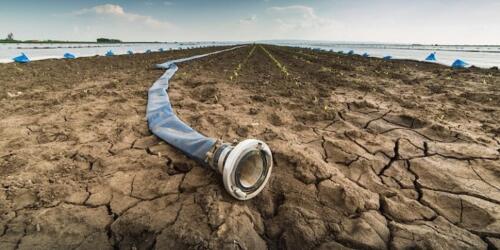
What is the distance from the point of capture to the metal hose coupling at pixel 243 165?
1472mm

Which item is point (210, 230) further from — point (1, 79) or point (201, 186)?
point (1, 79)

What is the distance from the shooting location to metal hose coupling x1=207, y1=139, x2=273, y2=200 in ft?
4.83

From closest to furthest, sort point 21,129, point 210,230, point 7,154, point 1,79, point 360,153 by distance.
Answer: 1. point 210,230
2. point 7,154
3. point 360,153
4. point 21,129
5. point 1,79

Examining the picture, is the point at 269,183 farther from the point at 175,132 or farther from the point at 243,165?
the point at 175,132

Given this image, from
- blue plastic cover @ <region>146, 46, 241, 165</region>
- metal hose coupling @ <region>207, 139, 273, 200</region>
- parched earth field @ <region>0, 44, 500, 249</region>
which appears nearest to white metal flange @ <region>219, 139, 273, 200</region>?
metal hose coupling @ <region>207, 139, 273, 200</region>

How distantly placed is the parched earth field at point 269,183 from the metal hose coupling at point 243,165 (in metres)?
0.12

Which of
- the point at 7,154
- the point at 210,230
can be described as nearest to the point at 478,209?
the point at 210,230

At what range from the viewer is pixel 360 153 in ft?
7.97

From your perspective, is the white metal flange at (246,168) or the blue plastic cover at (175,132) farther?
the blue plastic cover at (175,132)

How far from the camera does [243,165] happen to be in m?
1.72

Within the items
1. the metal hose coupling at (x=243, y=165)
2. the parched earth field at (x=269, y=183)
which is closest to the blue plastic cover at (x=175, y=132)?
the parched earth field at (x=269, y=183)

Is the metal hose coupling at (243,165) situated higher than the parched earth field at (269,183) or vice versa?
the metal hose coupling at (243,165)

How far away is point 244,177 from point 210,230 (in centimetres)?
42

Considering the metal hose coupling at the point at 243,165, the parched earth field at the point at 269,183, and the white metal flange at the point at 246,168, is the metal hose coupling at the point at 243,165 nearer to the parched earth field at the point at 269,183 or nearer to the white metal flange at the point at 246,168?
the white metal flange at the point at 246,168
